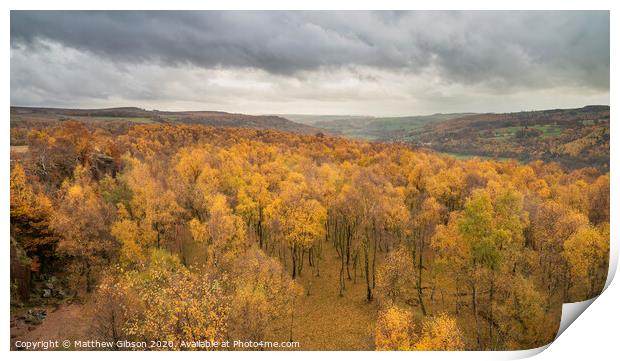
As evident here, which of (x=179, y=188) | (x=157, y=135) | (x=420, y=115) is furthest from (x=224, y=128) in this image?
(x=420, y=115)

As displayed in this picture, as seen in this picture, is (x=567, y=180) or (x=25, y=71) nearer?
(x=25, y=71)

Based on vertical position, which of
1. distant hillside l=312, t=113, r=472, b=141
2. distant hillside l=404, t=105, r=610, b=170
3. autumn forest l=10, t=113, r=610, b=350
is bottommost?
autumn forest l=10, t=113, r=610, b=350

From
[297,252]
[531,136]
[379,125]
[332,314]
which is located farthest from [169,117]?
[531,136]

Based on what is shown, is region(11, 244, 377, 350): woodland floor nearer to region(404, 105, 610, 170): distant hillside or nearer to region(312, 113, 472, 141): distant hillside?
region(312, 113, 472, 141): distant hillside

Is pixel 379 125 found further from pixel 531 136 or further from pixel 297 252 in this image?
pixel 297 252

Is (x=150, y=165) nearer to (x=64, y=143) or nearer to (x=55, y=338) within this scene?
(x=64, y=143)

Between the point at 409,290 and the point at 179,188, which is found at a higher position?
the point at 179,188

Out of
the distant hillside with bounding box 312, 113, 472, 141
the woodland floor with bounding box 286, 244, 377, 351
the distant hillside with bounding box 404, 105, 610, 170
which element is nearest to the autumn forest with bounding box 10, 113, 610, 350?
the woodland floor with bounding box 286, 244, 377, 351
